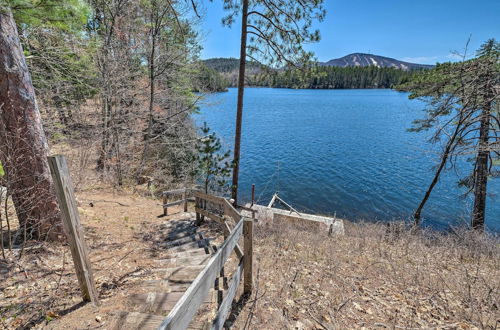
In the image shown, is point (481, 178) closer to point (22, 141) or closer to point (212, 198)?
point (212, 198)

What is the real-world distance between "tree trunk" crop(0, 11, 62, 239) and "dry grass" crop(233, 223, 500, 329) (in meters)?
3.52

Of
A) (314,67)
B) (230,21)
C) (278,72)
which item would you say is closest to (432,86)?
(314,67)

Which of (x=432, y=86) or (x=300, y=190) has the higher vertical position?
(x=432, y=86)

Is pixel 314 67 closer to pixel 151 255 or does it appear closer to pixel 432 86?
pixel 432 86

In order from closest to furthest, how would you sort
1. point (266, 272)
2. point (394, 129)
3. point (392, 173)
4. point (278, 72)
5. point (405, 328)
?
1. point (405, 328)
2. point (266, 272)
3. point (278, 72)
4. point (392, 173)
5. point (394, 129)

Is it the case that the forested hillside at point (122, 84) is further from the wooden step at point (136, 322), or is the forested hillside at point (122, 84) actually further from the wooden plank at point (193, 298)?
the wooden plank at point (193, 298)

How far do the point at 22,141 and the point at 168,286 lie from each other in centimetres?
308

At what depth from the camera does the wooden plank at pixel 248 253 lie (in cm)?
303

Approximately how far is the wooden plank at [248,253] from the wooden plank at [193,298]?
493 millimetres

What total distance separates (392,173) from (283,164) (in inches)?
345

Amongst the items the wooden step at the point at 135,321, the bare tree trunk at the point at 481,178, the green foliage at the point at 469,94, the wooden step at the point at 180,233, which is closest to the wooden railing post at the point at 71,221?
the wooden step at the point at 135,321

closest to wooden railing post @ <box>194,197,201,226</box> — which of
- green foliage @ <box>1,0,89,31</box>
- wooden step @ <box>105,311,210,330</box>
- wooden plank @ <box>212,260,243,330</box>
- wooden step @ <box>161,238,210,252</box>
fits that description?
wooden step @ <box>161,238,210,252</box>

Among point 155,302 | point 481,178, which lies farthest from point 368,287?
point 481,178

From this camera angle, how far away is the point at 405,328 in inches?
116
